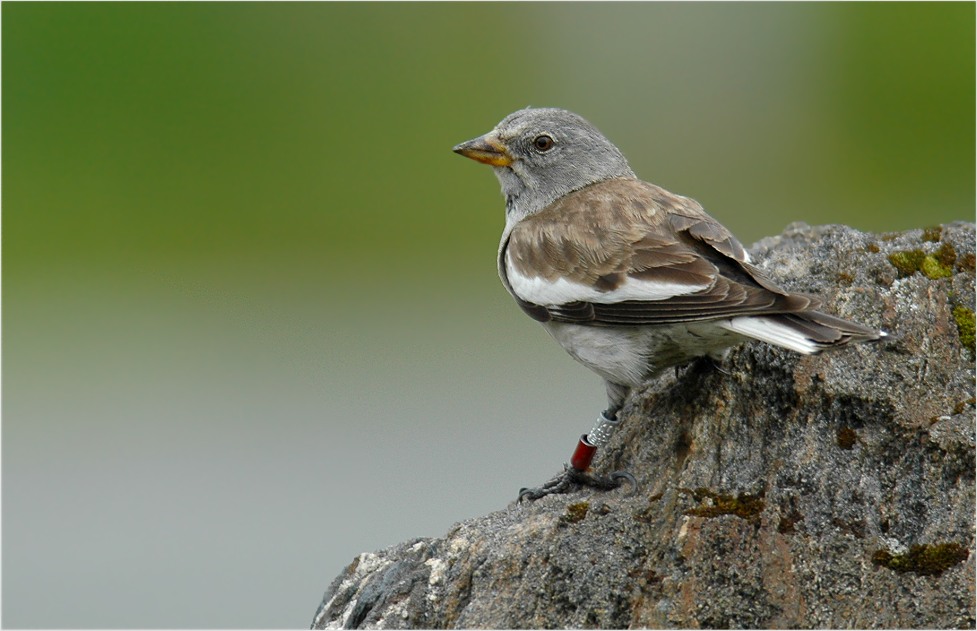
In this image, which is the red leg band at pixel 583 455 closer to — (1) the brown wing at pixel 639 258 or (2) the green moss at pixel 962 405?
(1) the brown wing at pixel 639 258

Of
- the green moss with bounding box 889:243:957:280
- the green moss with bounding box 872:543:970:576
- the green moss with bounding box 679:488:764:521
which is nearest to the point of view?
the green moss with bounding box 872:543:970:576

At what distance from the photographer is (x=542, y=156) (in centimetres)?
720

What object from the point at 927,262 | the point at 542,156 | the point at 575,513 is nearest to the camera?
the point at 575,513

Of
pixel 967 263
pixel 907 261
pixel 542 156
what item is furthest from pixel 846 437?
pixel 542 156

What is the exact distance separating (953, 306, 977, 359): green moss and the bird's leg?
1.71 m

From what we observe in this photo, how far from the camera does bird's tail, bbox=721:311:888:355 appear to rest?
16.1 feet

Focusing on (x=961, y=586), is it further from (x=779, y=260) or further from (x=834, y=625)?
(x=779, y=260)

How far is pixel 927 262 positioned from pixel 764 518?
197 centimetres

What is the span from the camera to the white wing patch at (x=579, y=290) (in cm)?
551

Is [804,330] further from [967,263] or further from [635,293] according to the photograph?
[967,263]

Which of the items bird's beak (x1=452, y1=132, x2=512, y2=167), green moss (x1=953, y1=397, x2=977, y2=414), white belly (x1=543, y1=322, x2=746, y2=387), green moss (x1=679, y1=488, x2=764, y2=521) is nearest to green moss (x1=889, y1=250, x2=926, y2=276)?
green moss (x1=953, y1=397, x2=977, y2=414)

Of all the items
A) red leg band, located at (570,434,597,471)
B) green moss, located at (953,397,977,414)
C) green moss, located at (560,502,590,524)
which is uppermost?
red leg band, located at (570,434,597,471)

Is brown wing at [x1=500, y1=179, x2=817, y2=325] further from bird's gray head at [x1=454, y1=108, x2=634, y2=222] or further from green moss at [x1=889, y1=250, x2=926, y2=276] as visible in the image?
green moss at [x1=889, y1=250, x2=926, y2=276]

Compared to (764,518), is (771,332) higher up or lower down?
higher up
